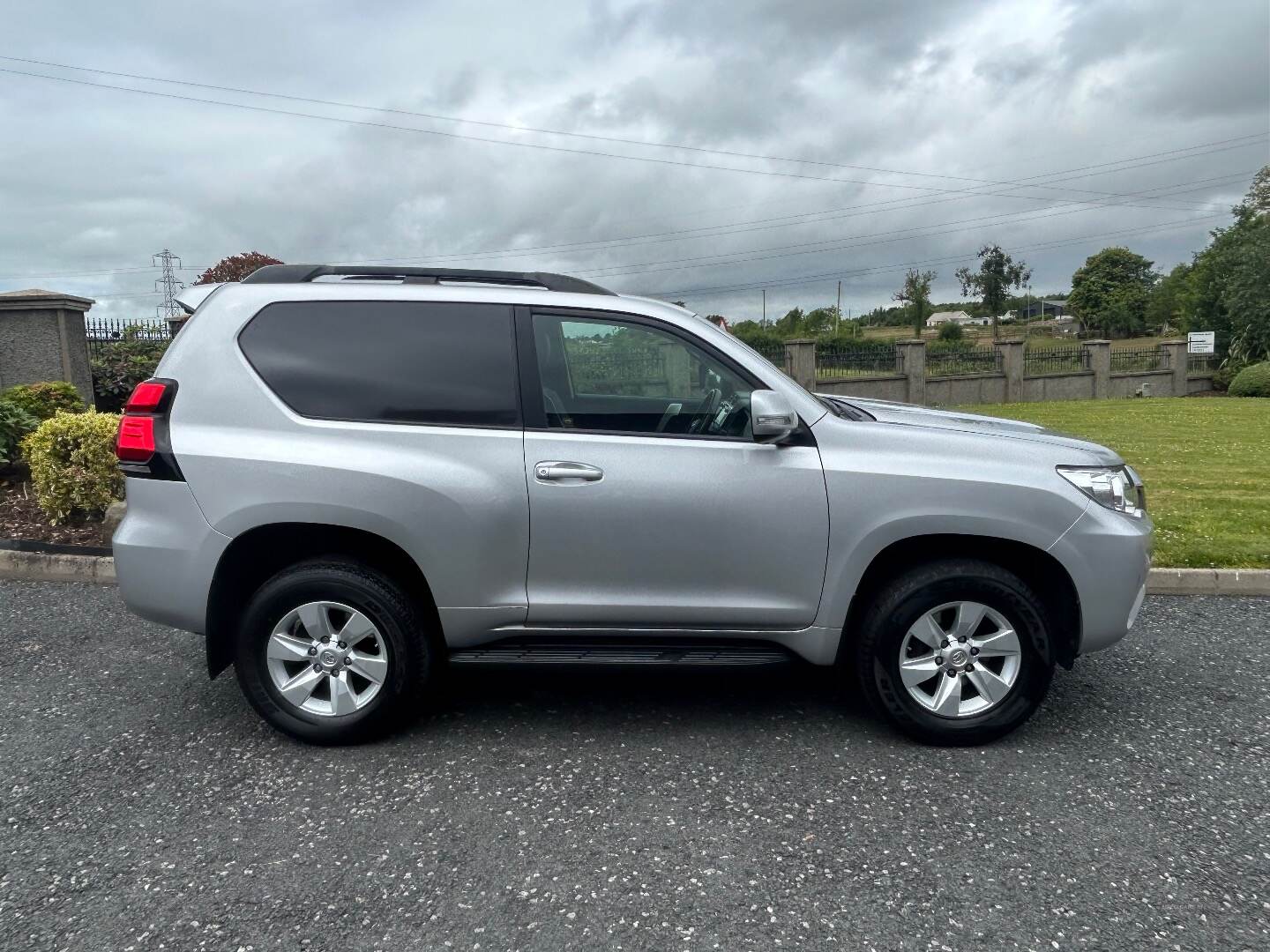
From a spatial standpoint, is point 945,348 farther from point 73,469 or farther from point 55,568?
point 55,568

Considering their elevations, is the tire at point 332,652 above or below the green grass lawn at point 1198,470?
above

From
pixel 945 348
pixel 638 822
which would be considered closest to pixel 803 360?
pixel 945 348

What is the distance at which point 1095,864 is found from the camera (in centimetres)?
311

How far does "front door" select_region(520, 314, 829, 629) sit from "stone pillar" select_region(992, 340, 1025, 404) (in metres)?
28.7

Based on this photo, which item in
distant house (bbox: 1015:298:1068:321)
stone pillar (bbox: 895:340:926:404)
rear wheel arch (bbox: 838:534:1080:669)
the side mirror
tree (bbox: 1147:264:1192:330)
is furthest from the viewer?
distant house (bbox: 1015:298:1068:321)

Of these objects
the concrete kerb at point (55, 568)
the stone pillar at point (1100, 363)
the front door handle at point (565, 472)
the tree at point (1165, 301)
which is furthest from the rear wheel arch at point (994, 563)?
the tree at point (1165, 301)

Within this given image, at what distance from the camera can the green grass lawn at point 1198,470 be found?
6.90 meters

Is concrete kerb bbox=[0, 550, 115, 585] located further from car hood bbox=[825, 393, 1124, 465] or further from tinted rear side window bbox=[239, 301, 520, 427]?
car hood bbox=[825, 393, 1124, 465]

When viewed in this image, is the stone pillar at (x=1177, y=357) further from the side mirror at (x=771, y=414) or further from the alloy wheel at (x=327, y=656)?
the alloy wheel at (x=327, y=656)

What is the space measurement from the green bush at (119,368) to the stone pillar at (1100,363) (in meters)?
28.7

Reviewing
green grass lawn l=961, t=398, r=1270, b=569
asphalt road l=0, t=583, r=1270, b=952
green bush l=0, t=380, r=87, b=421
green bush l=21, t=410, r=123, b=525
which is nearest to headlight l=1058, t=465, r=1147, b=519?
asphalt road l=0, t=583, r=1270, b=952

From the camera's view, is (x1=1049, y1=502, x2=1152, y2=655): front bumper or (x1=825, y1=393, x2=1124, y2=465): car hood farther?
(x1=825, y1=393, x2=1124, y2=465): car hood

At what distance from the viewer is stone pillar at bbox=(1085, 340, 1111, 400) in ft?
104

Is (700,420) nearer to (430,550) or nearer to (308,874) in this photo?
(430,550)
